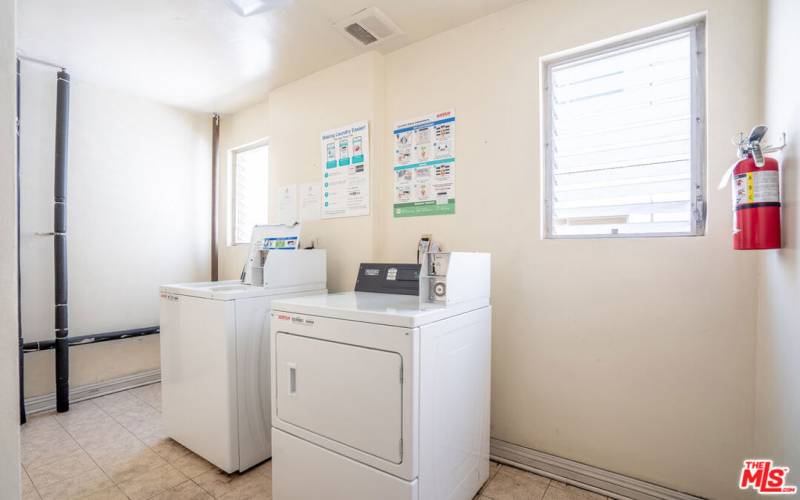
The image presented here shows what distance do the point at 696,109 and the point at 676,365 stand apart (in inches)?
46.2

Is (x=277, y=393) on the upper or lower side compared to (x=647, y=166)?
lower

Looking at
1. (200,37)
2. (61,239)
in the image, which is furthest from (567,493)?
(61,239)

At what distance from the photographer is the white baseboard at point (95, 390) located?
271cm

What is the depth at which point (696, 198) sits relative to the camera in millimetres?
1655

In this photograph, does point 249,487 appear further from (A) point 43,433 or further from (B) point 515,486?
(A) point 43,433

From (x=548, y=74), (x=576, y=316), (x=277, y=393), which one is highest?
(x=548, y=74)

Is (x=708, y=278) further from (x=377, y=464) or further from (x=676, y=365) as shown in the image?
(x=377, y=464)

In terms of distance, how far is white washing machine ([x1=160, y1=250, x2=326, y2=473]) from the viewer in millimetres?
1970

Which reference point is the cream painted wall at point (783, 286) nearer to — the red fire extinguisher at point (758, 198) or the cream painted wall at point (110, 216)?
the red fire extinguisher at point (758, 198)

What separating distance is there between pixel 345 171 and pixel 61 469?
2413 millimetres

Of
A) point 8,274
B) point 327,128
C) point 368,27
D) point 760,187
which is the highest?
point 368,27

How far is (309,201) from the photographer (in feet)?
9.53

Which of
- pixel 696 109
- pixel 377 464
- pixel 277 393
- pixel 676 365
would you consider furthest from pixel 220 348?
pixel 696 109

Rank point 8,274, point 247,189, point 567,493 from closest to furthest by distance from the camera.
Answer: point 8,274
point 567,493
point 247,189
